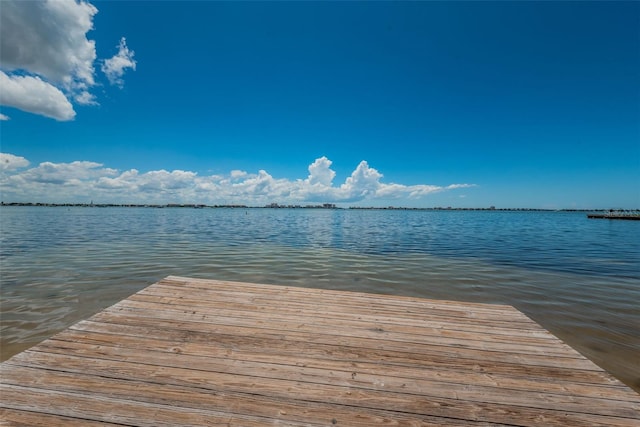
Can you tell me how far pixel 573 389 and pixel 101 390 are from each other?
5.49 metres

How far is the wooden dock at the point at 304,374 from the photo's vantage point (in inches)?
111

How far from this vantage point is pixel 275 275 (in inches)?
468

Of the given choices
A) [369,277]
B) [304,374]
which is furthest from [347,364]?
[369,277]

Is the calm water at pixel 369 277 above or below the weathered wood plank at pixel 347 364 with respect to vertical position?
below

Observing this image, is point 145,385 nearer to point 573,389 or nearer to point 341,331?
point 341,331

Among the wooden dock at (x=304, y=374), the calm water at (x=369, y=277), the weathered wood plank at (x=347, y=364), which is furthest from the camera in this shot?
the calm water at (x=369, y=277)

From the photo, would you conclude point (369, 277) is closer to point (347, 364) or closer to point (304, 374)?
point (347, 364)

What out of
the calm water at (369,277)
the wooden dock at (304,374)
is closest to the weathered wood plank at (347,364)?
the wooden dock at (304,374)

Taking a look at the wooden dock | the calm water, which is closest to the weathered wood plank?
the wooden dock

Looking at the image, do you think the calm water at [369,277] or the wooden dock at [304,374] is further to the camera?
the calm water at [369,277]

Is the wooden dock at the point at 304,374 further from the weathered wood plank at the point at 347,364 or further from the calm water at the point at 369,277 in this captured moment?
the calm water at the point at 369,277

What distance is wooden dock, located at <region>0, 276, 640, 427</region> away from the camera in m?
2.82

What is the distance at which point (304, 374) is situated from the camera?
135 inches

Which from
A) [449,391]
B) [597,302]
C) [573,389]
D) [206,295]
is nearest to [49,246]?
[206,295]
